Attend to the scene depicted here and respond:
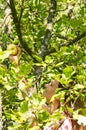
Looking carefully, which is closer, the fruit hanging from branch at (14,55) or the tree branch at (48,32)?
the fruit hanging from branch at (14,55)

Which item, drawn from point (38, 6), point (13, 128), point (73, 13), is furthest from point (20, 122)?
point (73, 13)

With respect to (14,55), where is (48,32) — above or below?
below

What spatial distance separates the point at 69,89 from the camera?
270 centimetres

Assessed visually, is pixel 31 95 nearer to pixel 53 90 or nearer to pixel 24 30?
pixel 53 90

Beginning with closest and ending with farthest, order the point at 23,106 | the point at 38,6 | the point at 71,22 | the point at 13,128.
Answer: the point at 23,106 → the point at 13,128 → the point at 71,22 → the point at 38,6

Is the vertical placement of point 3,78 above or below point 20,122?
above

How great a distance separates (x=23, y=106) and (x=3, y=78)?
0.31 m

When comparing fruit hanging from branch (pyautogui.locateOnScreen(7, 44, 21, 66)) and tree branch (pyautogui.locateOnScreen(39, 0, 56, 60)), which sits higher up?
fruit hanging from branch (pyautogui.locateOnScreen(7, 44, 21, 66))

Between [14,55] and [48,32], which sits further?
[48,32]

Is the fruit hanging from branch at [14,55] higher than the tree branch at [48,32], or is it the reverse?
the fruit hanging from branch at [14,55]

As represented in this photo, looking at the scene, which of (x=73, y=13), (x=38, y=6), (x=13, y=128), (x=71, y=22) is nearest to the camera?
(x=13, y=128)

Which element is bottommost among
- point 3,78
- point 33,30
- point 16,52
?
point 33,30

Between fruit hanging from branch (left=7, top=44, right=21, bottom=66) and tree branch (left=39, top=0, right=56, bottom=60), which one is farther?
tree branch (left=39, top=0, right=56, bottom=60)

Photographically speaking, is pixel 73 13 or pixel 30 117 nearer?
pixel 30 117
